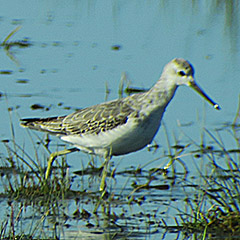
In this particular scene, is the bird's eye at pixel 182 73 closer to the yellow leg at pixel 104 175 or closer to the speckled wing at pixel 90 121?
the speckled wing at pixel 90 121

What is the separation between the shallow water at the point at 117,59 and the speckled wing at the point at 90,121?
464mm

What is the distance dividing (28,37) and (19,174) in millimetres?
6906

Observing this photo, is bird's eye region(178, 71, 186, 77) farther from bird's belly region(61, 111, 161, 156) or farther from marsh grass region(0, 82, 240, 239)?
marsh grass region(0, 82, 240, 239)

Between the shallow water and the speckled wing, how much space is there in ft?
1.52

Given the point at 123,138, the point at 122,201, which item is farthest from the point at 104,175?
the point at 123,138

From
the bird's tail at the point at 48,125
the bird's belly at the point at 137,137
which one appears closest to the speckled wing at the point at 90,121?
the bird's tail at the point at 48,125

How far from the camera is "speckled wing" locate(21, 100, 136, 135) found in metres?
9.50

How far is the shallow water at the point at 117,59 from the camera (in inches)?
A: 450

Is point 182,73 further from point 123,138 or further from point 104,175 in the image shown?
point 104,175

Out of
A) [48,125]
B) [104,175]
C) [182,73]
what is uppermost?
[182,73]

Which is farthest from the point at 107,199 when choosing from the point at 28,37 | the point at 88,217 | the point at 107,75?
the point at 28,37

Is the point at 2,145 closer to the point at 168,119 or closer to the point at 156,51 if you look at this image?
the point at 168,119

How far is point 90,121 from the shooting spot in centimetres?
977

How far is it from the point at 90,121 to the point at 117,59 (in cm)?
501
